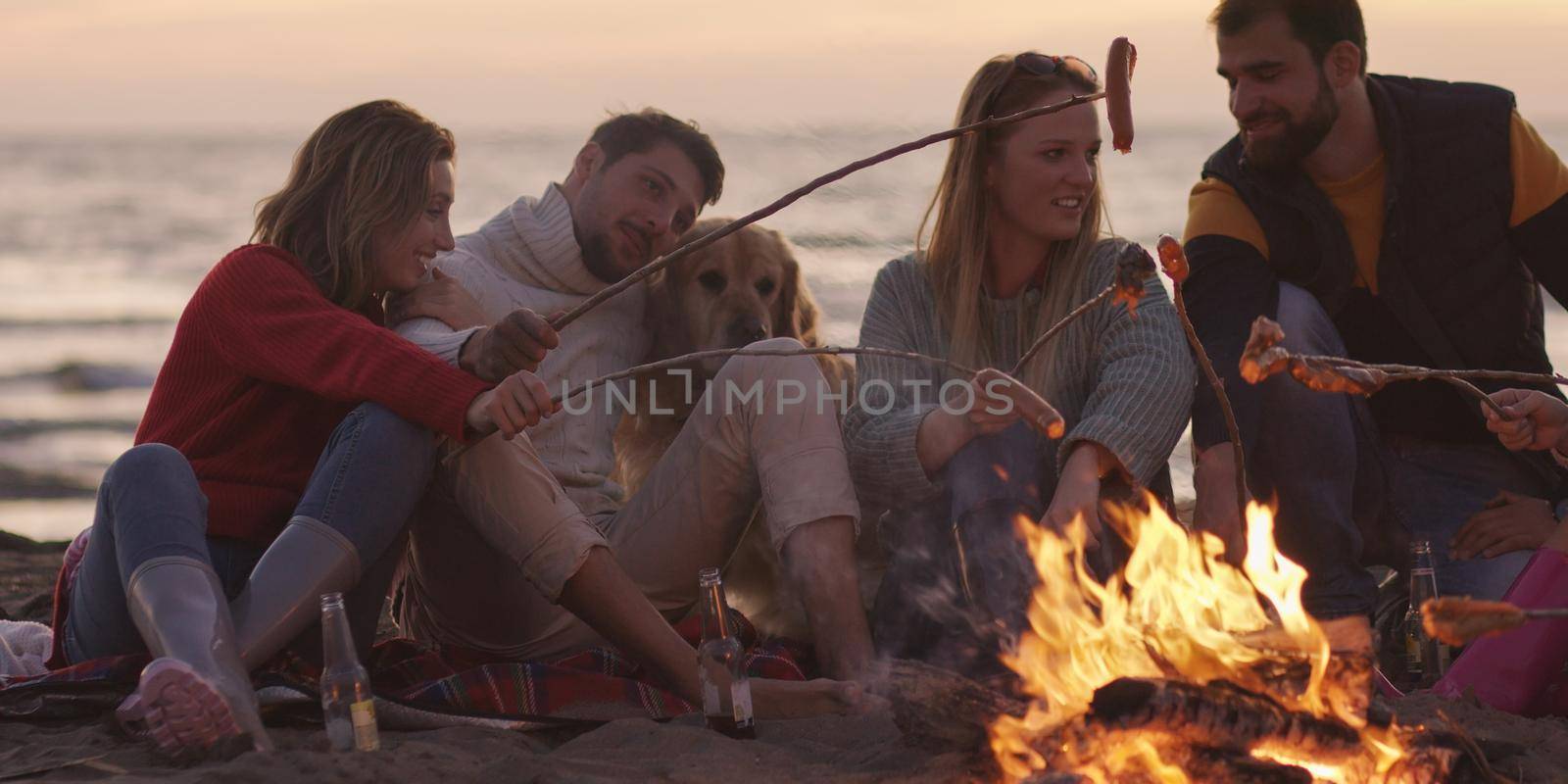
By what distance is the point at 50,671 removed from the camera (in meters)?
3.54

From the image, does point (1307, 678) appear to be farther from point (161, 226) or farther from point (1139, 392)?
point (161, 226)

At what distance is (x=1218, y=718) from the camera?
2594 millimetres

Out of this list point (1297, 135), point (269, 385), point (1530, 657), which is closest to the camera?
point (1530, 657)

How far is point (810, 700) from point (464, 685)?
78cm

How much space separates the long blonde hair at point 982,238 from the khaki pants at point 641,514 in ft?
2.05

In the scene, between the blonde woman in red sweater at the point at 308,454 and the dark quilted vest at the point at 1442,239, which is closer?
the blonde woman in red sweater at the point at 308,454

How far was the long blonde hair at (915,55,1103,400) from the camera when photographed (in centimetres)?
414

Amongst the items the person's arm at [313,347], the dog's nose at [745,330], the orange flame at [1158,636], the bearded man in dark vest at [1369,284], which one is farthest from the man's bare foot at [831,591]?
the dog's nose at [745,330]

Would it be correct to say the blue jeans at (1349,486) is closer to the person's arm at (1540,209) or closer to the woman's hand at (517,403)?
the person's arm at (1540,209)

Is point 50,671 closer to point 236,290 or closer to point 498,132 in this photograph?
point 236,290

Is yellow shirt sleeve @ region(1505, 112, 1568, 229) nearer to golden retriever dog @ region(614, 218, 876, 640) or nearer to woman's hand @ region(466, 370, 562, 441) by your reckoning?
golden retriever dog @ region(614, 218, 876, 640)

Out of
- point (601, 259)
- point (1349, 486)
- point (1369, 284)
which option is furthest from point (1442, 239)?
point (601, 259)

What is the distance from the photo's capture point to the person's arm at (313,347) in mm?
3352
